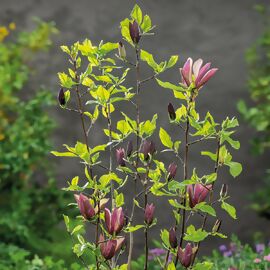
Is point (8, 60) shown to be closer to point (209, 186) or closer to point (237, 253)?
point (237, 253)

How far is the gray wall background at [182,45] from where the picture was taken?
465cm

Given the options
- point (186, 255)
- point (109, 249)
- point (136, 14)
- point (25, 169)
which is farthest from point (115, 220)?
point (25, 169)

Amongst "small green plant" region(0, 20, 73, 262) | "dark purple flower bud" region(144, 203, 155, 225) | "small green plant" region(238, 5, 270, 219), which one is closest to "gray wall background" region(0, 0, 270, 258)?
"small green plant" region(238, 5, 270, 219)

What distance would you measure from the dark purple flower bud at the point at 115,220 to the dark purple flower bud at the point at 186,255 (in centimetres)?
20

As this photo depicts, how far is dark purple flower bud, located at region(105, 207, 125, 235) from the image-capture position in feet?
6.53

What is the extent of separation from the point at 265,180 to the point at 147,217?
275 centimetres

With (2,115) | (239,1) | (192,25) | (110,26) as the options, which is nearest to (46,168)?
(2,115)

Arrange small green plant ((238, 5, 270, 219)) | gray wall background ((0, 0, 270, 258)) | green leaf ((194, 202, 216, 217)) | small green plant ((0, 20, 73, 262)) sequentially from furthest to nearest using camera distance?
gray wall background ((0, 0, 270, 258)), small green plant ((238, 5, 270, 219)), small green plant ((0, 20, 73, 262)), green leaf ((194, 202, 216, 217))

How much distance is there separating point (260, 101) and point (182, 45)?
2.36 ft

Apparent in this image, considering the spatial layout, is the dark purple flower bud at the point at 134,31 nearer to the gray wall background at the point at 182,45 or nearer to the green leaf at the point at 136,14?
the green leaf at the point at 136,14

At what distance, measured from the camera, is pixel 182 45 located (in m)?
4.72

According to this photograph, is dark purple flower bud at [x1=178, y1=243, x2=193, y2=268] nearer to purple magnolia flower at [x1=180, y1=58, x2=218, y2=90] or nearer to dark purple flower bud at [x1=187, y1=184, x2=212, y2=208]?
Result: dark purple flower bud at [x1=187, y1=184, x2=212, y2=208]

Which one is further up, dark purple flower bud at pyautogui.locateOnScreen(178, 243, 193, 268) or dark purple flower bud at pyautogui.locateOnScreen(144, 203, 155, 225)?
dark purple flower bud at pyautogui.locateOnScreen(144, 203, 155, 225)

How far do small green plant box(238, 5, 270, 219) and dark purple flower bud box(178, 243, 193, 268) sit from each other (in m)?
2.57
